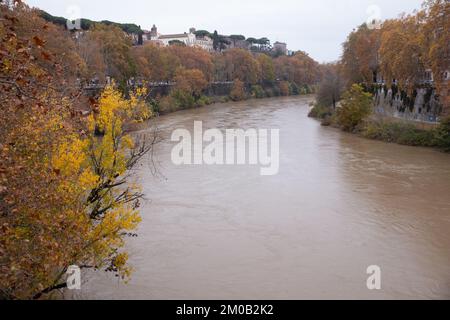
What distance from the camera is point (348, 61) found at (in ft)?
119

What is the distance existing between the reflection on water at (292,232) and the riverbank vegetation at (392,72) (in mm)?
4053

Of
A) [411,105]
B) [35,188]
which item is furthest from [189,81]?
[35,188]

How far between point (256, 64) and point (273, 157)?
4485cm

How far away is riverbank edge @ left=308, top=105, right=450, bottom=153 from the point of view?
2248 centimetres

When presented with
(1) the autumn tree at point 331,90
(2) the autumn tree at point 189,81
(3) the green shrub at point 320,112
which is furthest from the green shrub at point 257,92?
(3) the green shrub at point 320,112

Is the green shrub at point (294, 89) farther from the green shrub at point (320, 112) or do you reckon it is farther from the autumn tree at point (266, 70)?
the green shrub at point (320, 112)

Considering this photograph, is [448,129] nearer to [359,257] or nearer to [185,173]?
[185,173]

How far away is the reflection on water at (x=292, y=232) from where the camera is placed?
8961 mm

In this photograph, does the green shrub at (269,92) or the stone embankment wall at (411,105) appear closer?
the stone embankment wall at (411,105)

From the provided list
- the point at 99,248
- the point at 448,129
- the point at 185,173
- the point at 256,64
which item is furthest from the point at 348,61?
the point at 99,248

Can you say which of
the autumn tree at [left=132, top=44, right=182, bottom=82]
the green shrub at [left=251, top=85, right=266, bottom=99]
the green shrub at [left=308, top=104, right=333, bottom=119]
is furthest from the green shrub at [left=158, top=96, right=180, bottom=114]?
the green shrub at [left=251, top=85, right=266, bottom=99]
